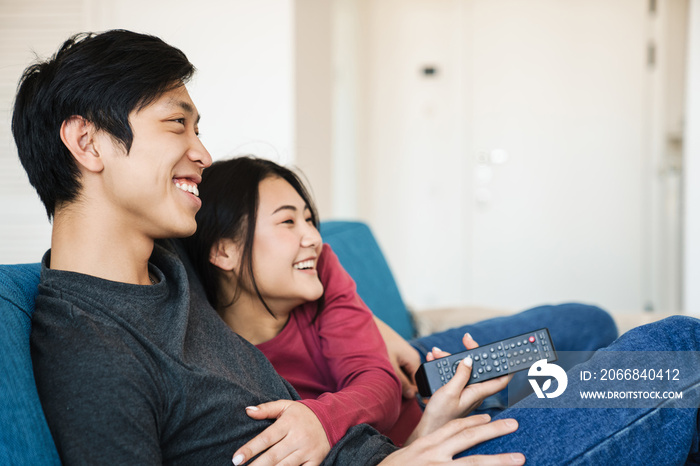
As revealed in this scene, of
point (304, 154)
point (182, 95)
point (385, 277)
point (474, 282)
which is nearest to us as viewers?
point (182, 95)

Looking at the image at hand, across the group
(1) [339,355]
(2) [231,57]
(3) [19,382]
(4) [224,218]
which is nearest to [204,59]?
(2) [231,57]

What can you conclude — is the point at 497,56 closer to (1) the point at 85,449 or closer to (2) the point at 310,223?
(2) the point at 310,223

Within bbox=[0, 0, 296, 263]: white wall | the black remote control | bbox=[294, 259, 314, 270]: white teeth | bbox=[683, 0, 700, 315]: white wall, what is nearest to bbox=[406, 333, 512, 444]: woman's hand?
the black remote control

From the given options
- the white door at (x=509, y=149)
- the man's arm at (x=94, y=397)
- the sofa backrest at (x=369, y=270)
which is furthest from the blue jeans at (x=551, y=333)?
the white door at (x=509, y=149)

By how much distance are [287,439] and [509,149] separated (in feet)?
12.9

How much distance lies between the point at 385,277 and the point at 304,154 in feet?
4.43

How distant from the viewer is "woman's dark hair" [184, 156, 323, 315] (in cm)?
131

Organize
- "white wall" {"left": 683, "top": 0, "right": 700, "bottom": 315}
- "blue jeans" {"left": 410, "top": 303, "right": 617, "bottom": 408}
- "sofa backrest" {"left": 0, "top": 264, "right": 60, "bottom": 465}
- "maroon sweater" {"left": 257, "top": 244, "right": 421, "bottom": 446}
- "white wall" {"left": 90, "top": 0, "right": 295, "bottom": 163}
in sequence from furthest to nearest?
"white wall" {"left": 683, "top": 0, "right": 700, "bottom": 315}, "white wall" {"left": 90, "top": 0, "right": 295, "bottom": 163}, "blue jeans" {"left": 410, "top": 303, "right": 617, "bottom": 408}, "maroon sweater" {"left": 257, "top": 244, "right": 421, "bottom": 446}, "sofa backrest" {"left": 0, "top": 264, "right": 60, "bottom": 465}

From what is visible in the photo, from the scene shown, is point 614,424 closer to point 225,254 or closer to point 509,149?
point 225,254

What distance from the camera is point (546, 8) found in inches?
178

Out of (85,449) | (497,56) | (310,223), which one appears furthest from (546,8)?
(85,449)

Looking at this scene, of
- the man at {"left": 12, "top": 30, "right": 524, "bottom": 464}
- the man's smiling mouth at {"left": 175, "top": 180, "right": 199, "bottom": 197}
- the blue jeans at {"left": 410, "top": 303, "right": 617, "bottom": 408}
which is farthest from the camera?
the blue jeans at {"left": 410, "top": 303, "right": 617, "bottom": 408}

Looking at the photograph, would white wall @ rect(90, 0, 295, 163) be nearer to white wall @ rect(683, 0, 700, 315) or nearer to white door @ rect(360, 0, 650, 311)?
white door @ rect(360, 0, 650, 311)

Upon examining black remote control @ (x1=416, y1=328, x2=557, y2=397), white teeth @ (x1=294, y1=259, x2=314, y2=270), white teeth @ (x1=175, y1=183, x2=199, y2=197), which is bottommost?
black remote control @ (x1=416, y1=328, x2=557, y2=397)
